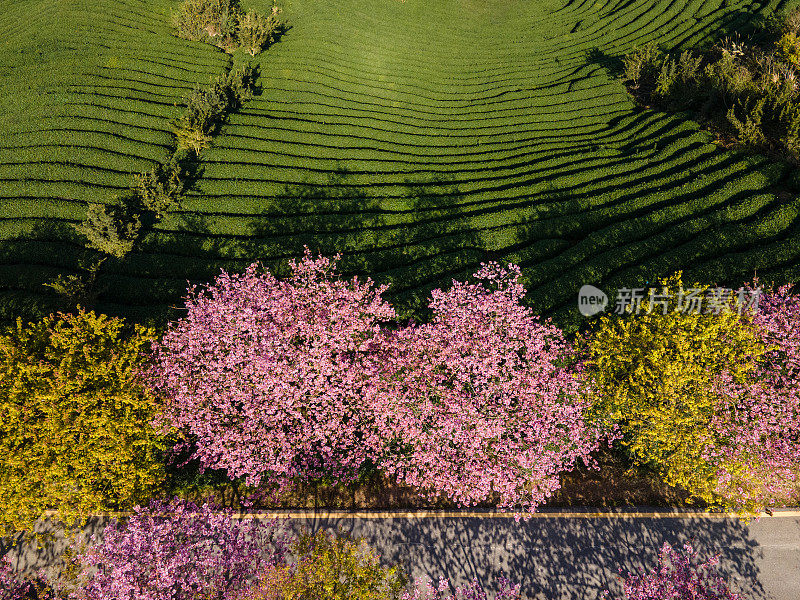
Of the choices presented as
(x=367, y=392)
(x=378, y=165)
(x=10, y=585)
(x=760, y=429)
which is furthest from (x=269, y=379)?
(x=378, y=165)

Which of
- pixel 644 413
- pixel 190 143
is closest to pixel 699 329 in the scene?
pixel 644 413

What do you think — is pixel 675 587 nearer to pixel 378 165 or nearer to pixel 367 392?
pixel 367 392

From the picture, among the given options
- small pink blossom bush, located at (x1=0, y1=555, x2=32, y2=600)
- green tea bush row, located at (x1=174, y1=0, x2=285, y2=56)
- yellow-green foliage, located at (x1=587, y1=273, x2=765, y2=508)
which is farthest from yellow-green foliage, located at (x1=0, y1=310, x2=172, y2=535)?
green tea bush row, located at (x1=174, y1=0, x2=285, y2=56)

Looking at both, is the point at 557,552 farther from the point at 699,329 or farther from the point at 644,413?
the point at 699,329

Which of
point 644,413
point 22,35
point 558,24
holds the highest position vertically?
point 558,24

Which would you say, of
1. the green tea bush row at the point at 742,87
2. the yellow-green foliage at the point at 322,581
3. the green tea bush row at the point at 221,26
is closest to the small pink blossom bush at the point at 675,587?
the yellow-green foliage at the point at 322,581

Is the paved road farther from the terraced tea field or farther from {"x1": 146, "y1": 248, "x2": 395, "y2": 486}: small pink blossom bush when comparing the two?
the terraced tea field
